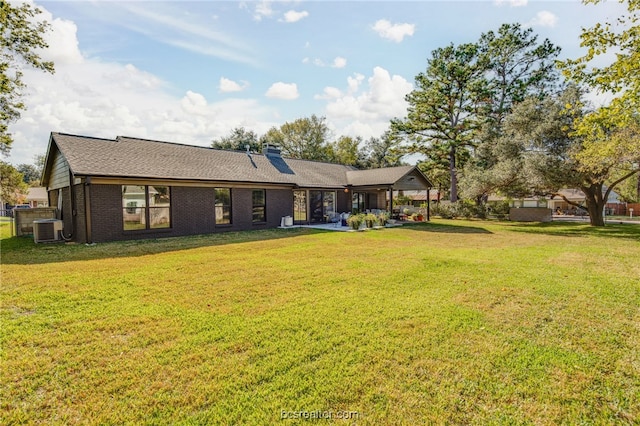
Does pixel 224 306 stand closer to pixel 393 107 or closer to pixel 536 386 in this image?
pixel 536 386

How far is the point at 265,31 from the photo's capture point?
12.1 m

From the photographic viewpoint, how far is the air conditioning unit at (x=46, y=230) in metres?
11.7

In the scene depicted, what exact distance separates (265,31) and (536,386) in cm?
1339

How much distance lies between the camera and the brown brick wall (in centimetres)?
2356

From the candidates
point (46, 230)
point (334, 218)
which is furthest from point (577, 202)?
point (46, 230)

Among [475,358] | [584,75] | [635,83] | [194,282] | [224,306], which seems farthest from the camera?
[584,75]

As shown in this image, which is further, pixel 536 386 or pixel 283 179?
pixel 283 179

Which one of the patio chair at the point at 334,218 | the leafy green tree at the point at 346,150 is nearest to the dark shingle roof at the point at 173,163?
the patio chair at the point at 334,218

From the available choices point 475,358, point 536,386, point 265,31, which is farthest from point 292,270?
point 265,31

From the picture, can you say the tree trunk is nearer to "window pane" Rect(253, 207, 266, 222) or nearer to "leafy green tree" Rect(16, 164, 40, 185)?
"window pane" Rect(253, 207, 266, 222)

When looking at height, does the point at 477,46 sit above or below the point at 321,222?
above

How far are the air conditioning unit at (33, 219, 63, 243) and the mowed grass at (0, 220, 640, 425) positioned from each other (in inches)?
240

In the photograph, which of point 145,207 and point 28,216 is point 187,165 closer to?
point 145,207

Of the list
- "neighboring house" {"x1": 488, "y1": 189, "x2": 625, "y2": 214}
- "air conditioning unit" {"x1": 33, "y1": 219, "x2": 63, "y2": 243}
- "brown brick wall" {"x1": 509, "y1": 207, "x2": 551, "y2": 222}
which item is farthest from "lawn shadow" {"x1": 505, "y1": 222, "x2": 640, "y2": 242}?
"air conditioning unit" {"x1": 33, "y1": 219, "x2": 63, "y2": 243}
